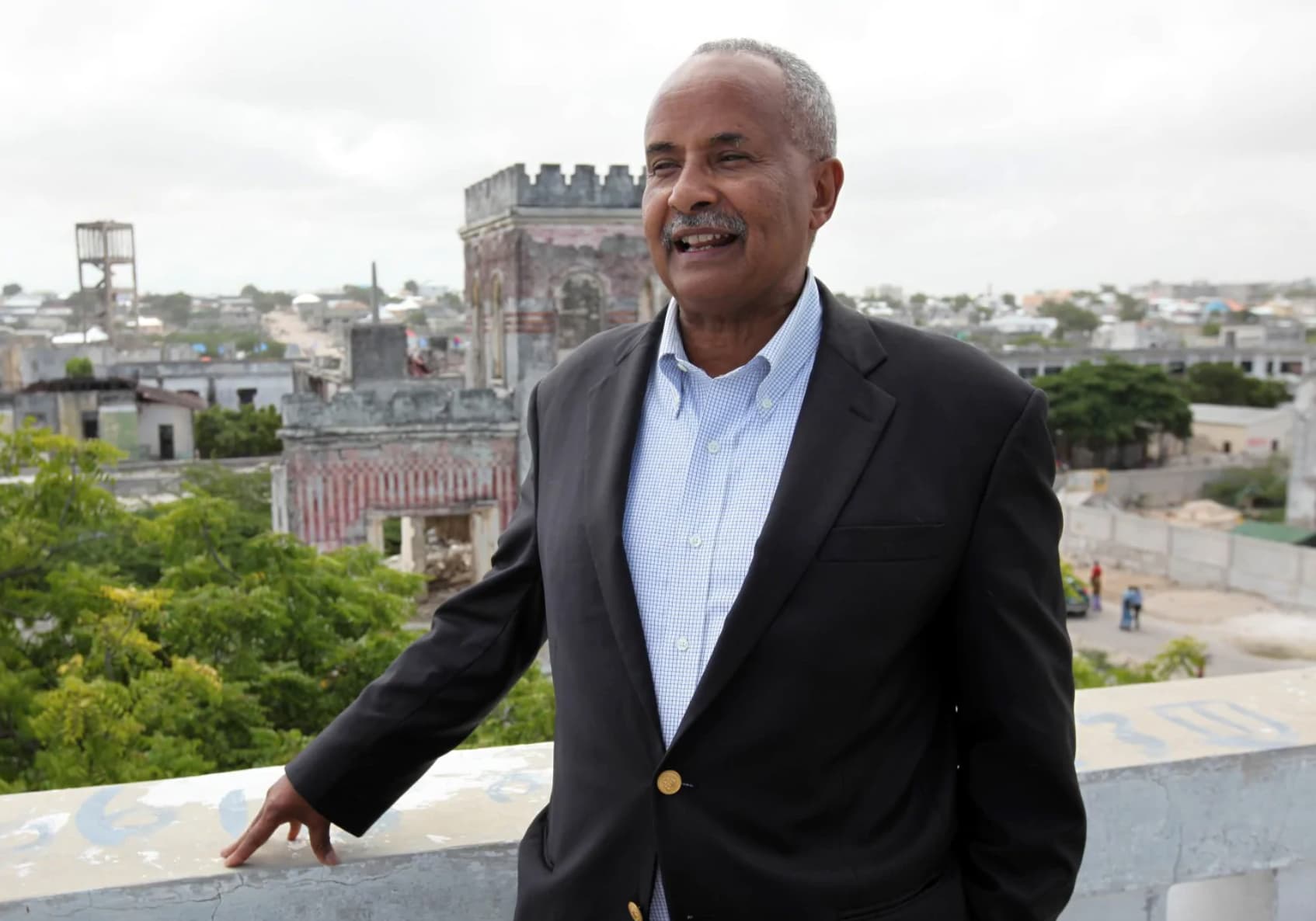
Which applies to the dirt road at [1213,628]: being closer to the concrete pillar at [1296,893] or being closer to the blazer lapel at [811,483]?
the concrete pillar at [1296,893]

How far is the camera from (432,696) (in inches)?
82.4

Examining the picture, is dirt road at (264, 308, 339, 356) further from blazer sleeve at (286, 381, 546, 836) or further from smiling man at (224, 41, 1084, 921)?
smiling man at (224, 41, 1084, 921)

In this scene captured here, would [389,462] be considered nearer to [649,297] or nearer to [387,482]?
[387,482]

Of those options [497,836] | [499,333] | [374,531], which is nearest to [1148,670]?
[374,531]

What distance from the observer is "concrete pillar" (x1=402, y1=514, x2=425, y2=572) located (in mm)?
18438

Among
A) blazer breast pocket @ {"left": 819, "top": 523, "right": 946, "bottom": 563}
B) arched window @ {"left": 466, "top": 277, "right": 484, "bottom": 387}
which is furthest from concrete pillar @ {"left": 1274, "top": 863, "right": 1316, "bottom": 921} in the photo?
arched window @ {"left": 466, "top": 277, "right": 484, "bottom": 387}

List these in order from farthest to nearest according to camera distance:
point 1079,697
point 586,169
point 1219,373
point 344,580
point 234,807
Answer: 1. point 1219,373
2. point 586,169
3. point 344,580
4. point 1079,697
5. point 234,807

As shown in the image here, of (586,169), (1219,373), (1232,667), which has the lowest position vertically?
(1232,667)

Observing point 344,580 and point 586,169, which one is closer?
point 344,580

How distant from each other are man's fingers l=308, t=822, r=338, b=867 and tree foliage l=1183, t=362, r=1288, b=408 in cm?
5062

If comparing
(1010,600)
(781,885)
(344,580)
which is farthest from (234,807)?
(344,580)

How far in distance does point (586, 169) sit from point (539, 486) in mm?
15582

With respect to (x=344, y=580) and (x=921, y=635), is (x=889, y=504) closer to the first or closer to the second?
(x=921, y=635)

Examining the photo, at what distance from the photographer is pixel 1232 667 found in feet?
63.2
